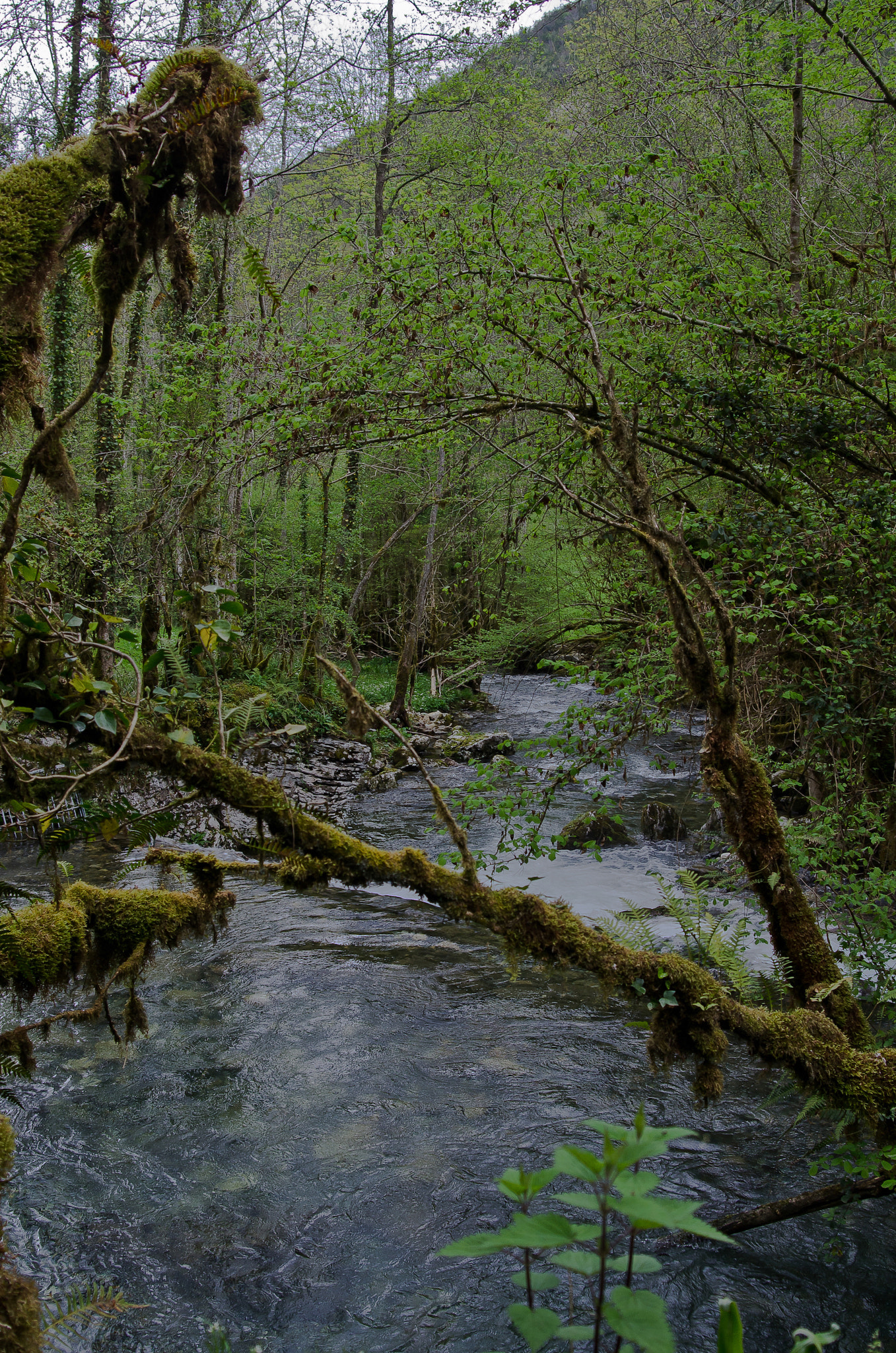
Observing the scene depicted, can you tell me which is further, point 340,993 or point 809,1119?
point 340,993

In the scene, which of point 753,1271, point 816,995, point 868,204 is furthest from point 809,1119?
point 868,204

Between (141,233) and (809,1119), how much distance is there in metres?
5.58

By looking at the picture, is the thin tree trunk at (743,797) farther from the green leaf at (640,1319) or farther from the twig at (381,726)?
the green leaf at (640,1319)

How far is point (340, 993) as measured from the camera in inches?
245

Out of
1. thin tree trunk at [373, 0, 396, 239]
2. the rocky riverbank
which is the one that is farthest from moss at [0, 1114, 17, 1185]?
thin tree trunk at [373, 0, 396, 239]

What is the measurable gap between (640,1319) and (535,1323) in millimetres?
171

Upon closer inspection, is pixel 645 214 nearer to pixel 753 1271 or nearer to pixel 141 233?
pixel 141 233

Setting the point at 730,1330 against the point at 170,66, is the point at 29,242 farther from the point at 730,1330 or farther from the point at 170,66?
the point at 730,1330

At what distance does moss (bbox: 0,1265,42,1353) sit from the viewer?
2.10 metres

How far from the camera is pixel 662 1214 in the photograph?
47.3 inches

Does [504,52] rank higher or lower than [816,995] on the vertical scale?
higher

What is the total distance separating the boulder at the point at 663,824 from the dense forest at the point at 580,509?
1.93ft

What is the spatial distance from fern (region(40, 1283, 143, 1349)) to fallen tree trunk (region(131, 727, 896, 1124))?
1.71m

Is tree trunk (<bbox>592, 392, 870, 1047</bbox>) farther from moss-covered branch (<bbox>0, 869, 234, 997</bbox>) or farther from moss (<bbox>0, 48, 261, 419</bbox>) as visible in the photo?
moss-covered branch (<bbox>0, 869, 234, 997</bbox>)
